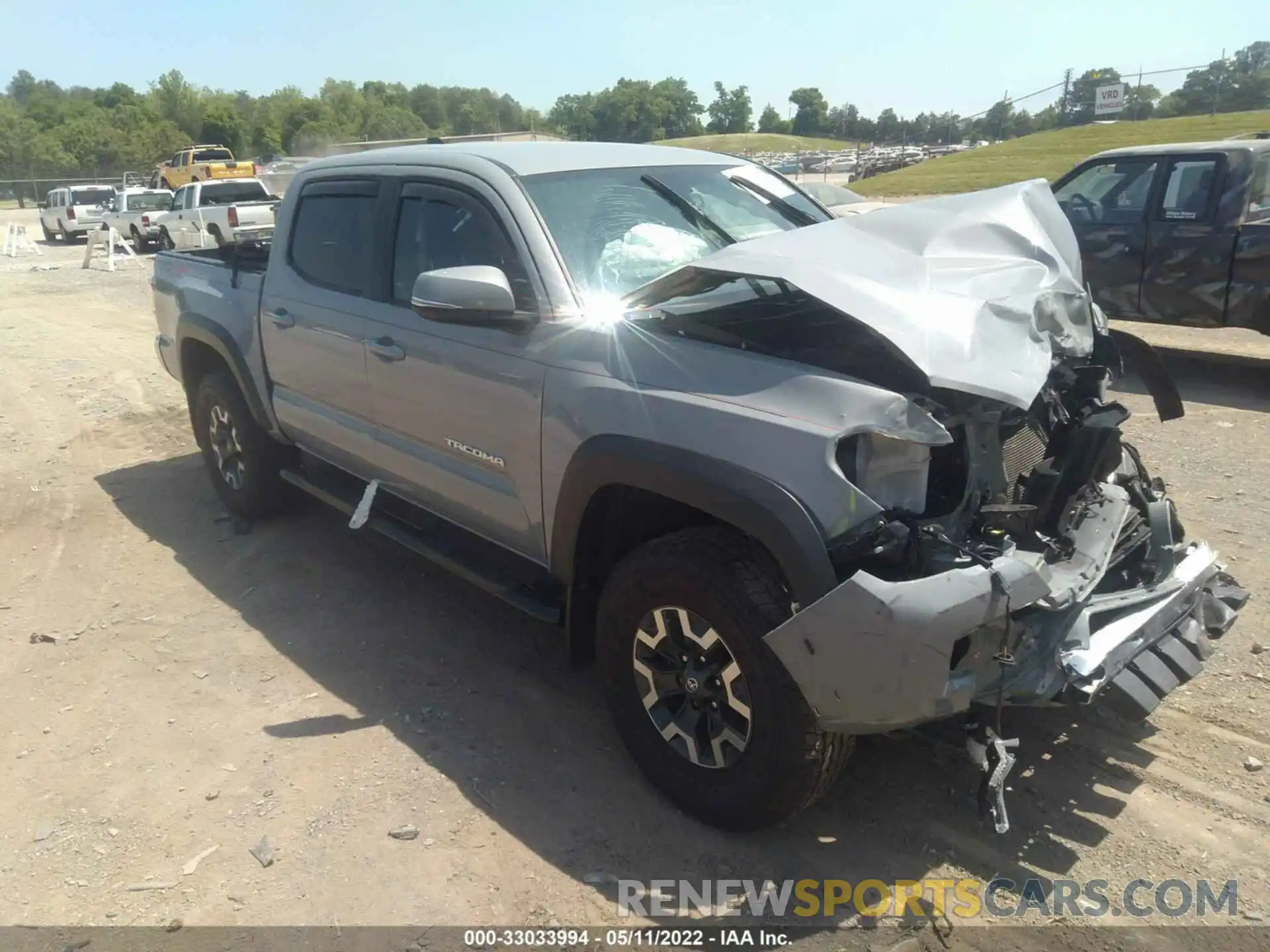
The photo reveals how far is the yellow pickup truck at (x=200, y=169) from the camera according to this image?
29484 mm

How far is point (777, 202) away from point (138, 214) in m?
24.3

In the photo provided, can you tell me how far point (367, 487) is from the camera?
14.6ft

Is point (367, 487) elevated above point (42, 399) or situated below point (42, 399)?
above

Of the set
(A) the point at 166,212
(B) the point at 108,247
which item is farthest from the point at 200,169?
(B) the point at 108,247

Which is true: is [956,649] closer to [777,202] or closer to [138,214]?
[777,202]

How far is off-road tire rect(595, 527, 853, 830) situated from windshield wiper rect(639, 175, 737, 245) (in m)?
1.43

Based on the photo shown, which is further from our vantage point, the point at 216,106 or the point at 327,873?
the point at 216,106

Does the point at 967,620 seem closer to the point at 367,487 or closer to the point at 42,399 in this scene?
the point at 367,487

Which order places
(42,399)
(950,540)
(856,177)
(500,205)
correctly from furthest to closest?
(856,177) → (42,399) → (500,205) → (950,540)

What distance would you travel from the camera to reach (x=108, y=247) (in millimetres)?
22344

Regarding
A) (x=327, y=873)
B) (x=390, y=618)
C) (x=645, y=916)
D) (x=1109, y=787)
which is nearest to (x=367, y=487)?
(x=390, y=618)

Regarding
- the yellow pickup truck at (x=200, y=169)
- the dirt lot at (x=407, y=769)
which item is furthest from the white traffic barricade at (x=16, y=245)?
the dirt lot at (x=407, y=769)

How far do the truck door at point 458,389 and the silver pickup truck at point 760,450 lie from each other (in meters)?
0.01

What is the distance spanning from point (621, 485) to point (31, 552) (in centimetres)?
430
